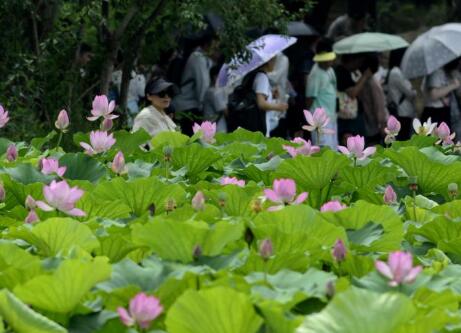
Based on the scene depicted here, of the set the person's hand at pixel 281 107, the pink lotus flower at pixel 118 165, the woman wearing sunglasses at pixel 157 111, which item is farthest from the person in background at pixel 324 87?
the pink lotus flower at pixel 118 165

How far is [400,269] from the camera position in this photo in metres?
2.73

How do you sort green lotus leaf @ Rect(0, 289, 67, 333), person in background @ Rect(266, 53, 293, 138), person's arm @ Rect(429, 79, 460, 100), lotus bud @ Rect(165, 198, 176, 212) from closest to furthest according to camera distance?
green lotus leaf @ Rect(0, 289, 67, 333) < lotus bud @ Rect(165, 198, 176, 212) < person in background @ Rect(266, 53, 293, 138) < person's arm @ Rect(429, 79, 460, 100)

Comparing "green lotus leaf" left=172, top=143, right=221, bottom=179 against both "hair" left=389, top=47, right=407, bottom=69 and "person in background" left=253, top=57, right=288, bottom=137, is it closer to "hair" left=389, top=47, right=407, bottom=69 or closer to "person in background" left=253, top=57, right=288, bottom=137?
"person in background" left=253, top=57, right=288, bottom=137

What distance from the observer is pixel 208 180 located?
5.20m

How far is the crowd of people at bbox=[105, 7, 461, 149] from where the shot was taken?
1211cm

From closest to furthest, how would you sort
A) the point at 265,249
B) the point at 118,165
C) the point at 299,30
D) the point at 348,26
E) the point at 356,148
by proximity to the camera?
the point at 265,249 → the point at 118,165 → the point at 356,148 → the point at 299,30 → the point at 348,26

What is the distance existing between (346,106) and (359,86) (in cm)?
23

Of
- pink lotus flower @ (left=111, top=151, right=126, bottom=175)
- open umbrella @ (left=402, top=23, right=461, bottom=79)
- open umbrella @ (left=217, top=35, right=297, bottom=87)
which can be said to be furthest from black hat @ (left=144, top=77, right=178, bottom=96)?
open umbrella @ (left=402, top=23, right=461, bottom=79)

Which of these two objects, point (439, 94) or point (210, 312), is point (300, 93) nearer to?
point (439, 94)

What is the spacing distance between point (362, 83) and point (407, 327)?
10.9 meters

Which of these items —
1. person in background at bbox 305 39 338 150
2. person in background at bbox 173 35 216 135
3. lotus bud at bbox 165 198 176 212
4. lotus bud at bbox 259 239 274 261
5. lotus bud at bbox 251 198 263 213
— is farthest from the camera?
person in background at bbox 173 35 216 135

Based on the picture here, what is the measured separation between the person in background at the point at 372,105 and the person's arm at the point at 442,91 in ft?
1.64

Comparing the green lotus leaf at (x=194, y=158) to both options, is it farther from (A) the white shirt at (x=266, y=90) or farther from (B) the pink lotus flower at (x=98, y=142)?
(A) the white shirt at (x=266, y=90)

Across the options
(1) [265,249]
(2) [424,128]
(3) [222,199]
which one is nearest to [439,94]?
(2) [424,128]
